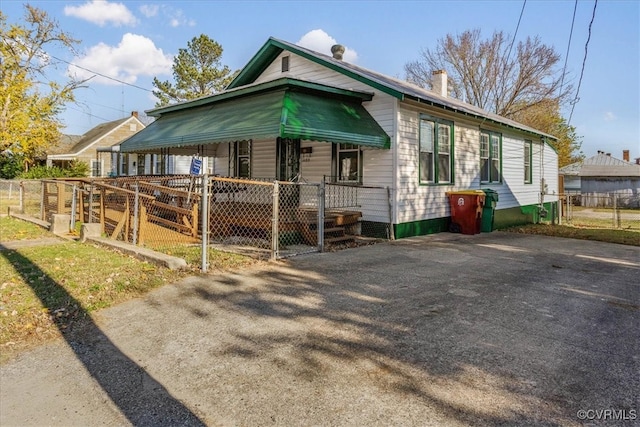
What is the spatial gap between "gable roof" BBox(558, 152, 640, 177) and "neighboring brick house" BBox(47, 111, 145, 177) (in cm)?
3983

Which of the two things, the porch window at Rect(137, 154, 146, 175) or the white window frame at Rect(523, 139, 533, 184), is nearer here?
the white window frame at Rect(523, 139, 533, 184)

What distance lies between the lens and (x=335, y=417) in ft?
8.20

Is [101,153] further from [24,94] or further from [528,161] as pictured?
[528,161]

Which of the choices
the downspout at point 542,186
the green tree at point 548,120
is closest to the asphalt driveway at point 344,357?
the downspout at point 542,186

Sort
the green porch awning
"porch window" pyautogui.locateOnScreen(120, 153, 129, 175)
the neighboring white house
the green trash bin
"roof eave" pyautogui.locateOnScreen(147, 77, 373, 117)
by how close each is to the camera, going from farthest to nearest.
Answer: the neighboring white house
"porch window" pyautogui.locateOnScreen(120, 153, 129, 175)
the green trash bin
"roof eave" pyautogui.locateOnScreen(147, 77, 373, 117)
the green porch awning

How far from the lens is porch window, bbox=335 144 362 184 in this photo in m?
10.5

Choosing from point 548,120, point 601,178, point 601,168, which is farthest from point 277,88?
point 601,168

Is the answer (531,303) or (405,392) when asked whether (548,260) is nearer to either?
(531,303)

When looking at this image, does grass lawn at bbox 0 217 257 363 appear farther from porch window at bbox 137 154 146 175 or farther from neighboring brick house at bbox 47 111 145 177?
neighboring brick house at bbox 47 111 145 177

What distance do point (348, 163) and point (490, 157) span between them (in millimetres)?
6126

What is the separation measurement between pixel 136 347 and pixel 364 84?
859 cm

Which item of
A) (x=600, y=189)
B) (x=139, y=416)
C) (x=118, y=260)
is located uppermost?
(x=600, y=189)

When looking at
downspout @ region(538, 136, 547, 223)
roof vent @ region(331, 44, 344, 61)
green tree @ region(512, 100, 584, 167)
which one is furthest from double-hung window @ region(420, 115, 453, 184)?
green tree @ region(512, 100, 584, 167)

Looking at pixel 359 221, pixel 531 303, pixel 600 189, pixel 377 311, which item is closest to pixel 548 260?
pixel 531 303
